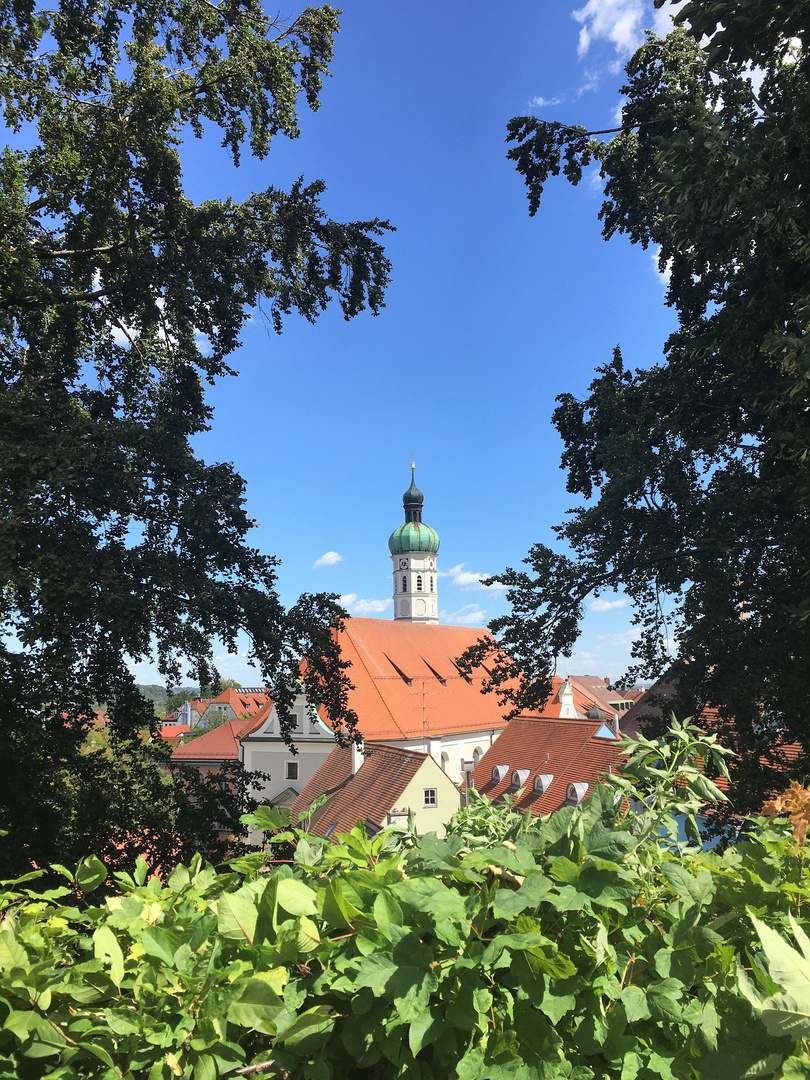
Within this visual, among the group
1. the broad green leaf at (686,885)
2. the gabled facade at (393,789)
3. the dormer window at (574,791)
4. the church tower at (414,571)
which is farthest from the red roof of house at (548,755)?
the church tower at (414,571)

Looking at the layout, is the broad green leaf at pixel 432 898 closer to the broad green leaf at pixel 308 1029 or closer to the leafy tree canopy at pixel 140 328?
the broad green leaf at pixel 308 1029

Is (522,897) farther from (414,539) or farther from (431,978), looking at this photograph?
(414,539)

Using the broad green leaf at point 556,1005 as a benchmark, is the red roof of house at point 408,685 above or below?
above

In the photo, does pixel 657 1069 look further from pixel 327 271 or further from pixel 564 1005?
pixel 327 271

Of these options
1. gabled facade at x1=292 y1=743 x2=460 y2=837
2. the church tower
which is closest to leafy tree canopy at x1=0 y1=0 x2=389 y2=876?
gabled facade at x1=292 y1=743 x2=460 y2=837

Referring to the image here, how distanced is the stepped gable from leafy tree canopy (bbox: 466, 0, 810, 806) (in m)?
23.0

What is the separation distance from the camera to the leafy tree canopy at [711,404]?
6.32 meters

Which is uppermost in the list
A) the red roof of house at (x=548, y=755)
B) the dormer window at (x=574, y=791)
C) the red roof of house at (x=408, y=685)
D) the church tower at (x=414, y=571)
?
the church tower at (x=414, y=571)

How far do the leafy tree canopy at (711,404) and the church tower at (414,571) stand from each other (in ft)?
168

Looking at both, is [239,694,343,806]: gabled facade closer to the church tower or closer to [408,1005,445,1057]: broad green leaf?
the church tower

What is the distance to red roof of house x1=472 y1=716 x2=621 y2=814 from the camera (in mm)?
21531

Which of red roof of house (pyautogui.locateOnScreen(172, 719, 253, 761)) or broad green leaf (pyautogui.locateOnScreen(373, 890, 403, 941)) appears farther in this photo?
red roof of house (pyautogui.locateOnScreen(172, 719, 253, 761))

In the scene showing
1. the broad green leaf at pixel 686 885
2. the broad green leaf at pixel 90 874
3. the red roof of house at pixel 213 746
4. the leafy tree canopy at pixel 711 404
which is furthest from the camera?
the red roof of house at pixel 213 746

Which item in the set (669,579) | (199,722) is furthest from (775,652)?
(199,722)
